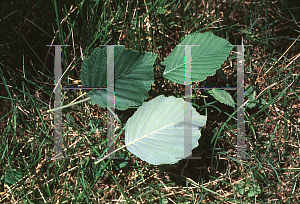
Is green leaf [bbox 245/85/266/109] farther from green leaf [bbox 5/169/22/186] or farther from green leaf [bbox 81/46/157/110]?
green leaf [bbox 5/169/22/186]

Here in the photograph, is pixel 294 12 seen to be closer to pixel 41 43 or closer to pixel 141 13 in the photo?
pixel 141 13

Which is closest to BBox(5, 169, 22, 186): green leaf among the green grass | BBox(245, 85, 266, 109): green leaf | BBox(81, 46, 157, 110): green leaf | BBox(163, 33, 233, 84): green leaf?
the green grass

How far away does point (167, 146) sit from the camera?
1.08m

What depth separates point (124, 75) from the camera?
3.67 feet

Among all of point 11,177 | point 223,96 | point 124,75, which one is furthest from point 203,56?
point 11,177

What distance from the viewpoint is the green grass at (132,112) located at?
1291 mm

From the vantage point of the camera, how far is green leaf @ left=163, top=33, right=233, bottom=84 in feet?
3.74

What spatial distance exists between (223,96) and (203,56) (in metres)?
0.24

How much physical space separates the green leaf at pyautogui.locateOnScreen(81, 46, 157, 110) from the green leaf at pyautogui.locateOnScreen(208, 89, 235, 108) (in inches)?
13.6

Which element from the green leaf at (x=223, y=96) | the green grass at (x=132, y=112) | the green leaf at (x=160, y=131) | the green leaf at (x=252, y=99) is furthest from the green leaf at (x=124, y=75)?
the green leaf at (x=252, y=99)

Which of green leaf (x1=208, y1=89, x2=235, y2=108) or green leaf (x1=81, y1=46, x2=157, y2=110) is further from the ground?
green leaf (x1=81, y1=46, x2=157, y2=110)

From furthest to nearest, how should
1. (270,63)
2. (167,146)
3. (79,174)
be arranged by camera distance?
(270,63) → (79,174) → (167,146)

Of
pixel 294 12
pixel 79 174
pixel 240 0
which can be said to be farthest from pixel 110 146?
pixel 294 12

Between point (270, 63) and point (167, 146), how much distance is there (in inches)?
28.1
